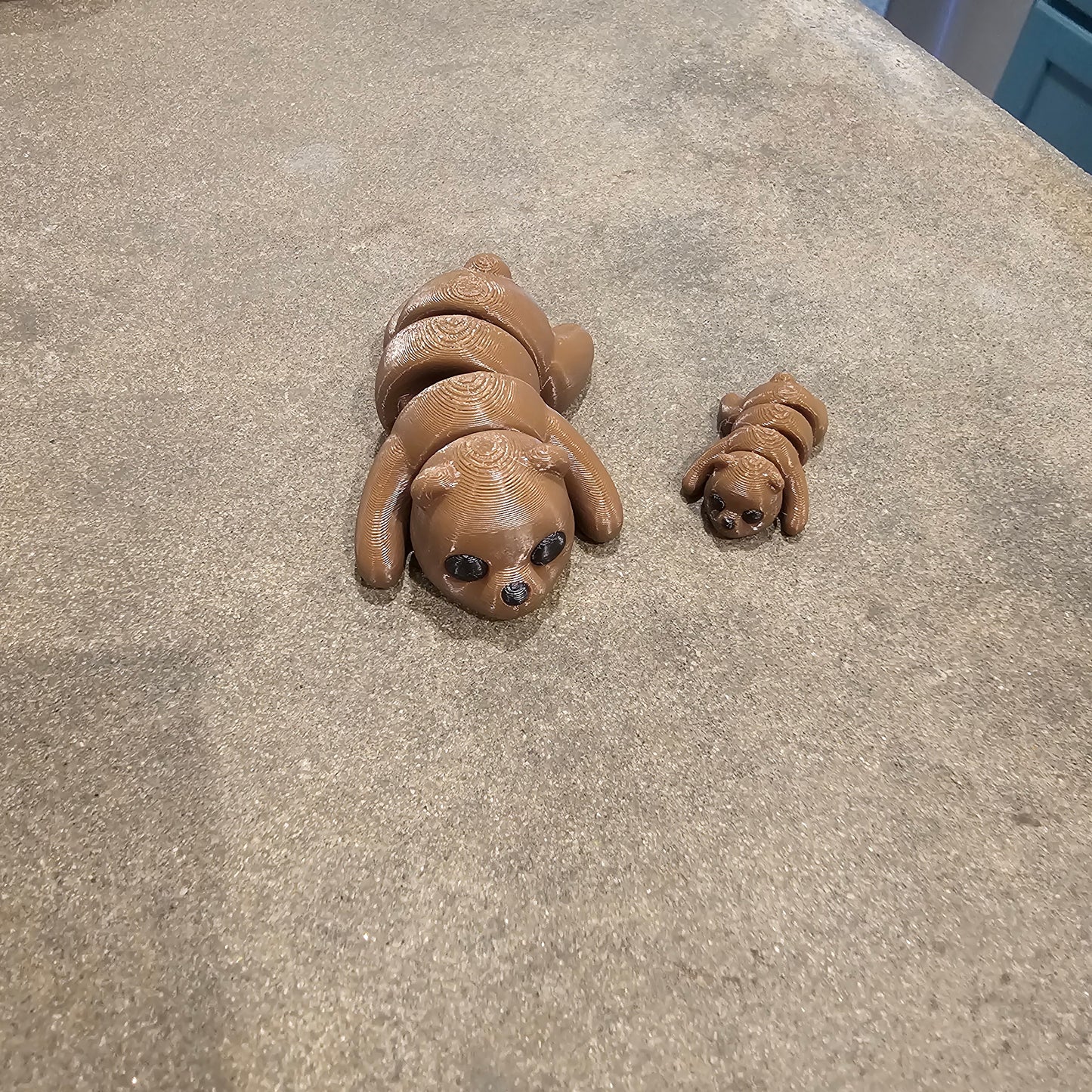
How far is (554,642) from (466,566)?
15 centimetres

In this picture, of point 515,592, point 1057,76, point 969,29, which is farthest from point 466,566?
point 969,29

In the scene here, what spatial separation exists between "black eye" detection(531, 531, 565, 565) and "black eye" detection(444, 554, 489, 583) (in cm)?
5

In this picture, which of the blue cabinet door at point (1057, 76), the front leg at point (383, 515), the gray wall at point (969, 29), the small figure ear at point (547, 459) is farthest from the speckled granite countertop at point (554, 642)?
the gray wall at point (969, 29)

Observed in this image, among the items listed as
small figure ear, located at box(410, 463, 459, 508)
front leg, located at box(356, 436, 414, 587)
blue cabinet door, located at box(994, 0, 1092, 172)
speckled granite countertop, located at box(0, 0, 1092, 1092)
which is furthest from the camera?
blue cabinet door, located at box(994, 0, 1092, 172)

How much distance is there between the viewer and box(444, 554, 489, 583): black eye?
961mm

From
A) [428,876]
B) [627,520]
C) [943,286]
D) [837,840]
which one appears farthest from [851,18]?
[428,876]

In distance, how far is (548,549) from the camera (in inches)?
38.8

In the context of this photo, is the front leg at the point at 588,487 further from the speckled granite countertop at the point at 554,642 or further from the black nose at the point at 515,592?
the black nose at the point at 515,592

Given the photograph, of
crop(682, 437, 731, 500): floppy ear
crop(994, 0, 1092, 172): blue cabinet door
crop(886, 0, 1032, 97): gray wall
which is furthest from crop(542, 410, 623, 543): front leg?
crop(886, 0, 1032, 97): gray wall

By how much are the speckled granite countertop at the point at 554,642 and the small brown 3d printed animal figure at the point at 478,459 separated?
76 mm

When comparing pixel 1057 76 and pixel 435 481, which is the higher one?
pixel 1057 76

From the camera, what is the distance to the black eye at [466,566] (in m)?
0.96

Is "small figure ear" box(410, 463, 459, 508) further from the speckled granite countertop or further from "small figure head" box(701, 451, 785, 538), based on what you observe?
"small figure head" box(701, 451, 785, 538)

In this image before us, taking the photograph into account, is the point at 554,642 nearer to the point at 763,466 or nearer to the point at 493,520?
the point at 493,520
